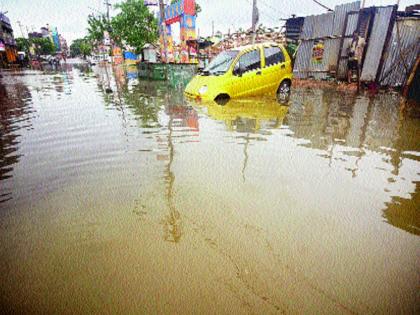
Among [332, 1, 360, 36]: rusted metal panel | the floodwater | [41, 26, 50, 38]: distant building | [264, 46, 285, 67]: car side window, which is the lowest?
the floodwater

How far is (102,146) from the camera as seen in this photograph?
4.86 metres

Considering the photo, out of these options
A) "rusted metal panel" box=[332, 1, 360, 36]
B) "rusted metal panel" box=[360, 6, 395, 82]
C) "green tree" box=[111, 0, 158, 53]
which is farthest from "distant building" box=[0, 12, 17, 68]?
"rusted metal panel" box=[360, 6, 395, 82]

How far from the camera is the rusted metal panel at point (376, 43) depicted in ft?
35.1

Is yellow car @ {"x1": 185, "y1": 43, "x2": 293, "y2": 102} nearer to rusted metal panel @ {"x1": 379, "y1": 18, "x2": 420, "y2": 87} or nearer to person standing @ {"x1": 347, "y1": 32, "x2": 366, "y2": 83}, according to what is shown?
person standing @ {"x1": 347, "y1": 32, "x2": 366, "y2": 83}

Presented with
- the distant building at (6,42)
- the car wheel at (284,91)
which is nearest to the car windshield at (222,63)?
the car wheel at (284,91)

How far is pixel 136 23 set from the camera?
36.9m

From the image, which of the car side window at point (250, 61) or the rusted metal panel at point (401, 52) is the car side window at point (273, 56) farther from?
the rusted metal panel at point (401, 52)

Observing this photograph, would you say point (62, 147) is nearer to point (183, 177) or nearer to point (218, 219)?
point (183, 177)

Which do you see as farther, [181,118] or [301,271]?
[181,118]

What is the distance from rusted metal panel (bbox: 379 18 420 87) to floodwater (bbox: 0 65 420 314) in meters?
6.83

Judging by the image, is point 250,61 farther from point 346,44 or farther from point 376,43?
point 346,44

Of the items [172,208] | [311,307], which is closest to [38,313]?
[172,208]

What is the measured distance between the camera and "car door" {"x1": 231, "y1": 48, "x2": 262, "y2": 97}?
857 cm

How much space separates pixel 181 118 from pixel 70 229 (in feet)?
15.4
